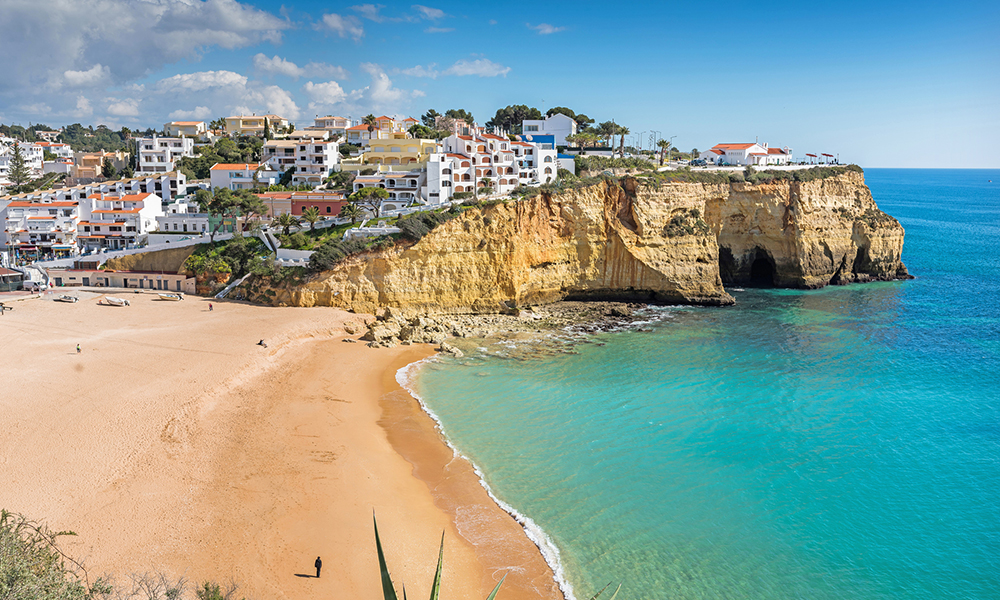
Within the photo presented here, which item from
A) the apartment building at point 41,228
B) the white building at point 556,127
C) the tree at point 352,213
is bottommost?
the apartment building at point 41,228

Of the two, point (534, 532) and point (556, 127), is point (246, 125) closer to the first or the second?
point (556, 127)

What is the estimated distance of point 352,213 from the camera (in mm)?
47812

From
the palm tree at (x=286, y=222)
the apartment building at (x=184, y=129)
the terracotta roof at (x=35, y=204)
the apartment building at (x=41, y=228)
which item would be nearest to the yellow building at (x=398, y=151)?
the palm tree at (x=286, y=222)

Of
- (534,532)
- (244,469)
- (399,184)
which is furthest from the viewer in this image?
(399,184)

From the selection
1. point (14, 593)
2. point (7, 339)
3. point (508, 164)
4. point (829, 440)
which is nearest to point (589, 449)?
point (829, 440)

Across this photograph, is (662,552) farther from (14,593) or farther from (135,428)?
(135,428)

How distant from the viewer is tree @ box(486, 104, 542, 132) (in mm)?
95250

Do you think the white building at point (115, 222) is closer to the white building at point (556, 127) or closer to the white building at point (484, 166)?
the white building at point (484, 166)

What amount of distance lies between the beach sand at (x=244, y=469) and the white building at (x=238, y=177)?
3161 centimetres

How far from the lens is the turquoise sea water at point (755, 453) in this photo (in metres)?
17.5

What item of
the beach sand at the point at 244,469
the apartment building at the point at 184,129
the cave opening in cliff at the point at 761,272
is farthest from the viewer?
the apartment building at the point at 184,129

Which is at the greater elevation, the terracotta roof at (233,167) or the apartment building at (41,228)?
the terracotta roof at (233,167)

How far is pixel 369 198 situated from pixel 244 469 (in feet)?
114

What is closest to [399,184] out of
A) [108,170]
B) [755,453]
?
[755,453]
